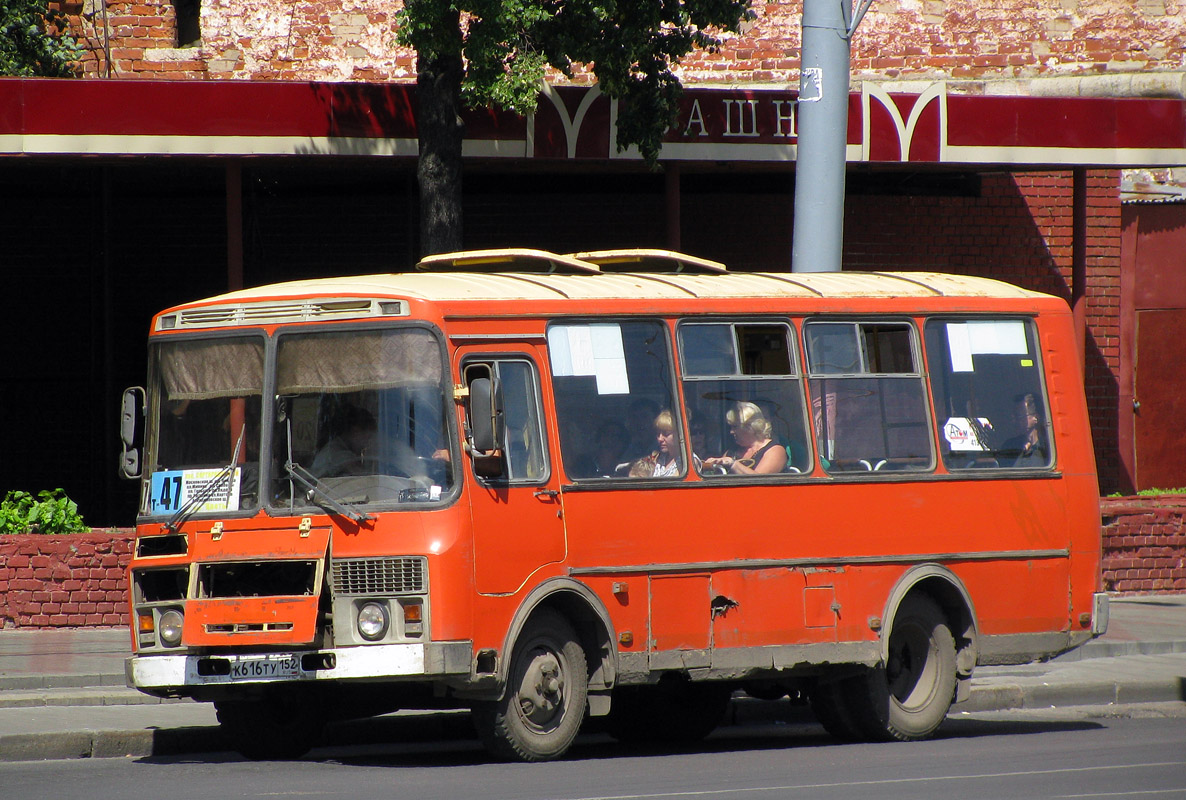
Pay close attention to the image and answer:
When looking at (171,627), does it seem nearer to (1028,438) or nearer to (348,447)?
(348,447)

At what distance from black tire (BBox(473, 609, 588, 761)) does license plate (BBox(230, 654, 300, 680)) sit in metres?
1.05

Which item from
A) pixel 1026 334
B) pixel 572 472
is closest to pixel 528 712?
pixel 572 472

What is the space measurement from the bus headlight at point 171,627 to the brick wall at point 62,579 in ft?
19.8

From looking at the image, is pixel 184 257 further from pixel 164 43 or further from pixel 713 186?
pixel 713 186

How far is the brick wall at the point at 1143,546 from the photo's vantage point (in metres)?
19.2

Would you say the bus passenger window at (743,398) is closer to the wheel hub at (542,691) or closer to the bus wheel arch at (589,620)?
the bus wheel arch at (589,620)

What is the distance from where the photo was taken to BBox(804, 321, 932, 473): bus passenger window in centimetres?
1100

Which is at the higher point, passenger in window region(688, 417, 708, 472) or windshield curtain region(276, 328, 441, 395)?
windshield curtain region(276, 328, 441, 395)

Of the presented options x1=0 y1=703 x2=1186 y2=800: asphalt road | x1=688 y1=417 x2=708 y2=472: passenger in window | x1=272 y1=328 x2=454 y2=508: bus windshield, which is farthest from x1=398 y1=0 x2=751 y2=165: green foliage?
x1=0 y1=703 x2=1186 y2=800: asphalt road

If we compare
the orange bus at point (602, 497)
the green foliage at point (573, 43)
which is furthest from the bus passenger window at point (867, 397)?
the green foliage at point (573, 43)

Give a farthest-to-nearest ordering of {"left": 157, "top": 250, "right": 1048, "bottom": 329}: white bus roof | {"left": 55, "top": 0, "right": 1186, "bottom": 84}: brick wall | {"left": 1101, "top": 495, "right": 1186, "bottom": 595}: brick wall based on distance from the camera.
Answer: {"left": 55, "top": 0, "right": 1186, "bottom": 84}: brick wall < {"left": 1101, "top": 495, "right": 1186, "bottom": 595}: brick wall < {"left": 157, "top": 250, "right": 1048, "bottom": 329}: white bus roof

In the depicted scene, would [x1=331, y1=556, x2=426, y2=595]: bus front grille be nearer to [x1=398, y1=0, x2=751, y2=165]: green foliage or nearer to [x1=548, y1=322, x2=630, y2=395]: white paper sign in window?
[x1=548, y1=322, x2=630, y2=395]: white paper sign in window

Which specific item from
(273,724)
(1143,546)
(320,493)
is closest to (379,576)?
(320,493)

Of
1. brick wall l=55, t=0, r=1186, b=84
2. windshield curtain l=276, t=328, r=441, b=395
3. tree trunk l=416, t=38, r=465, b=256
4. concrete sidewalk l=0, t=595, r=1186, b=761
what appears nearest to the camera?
windshield curtain l=276, t=328, r=441, b=395
